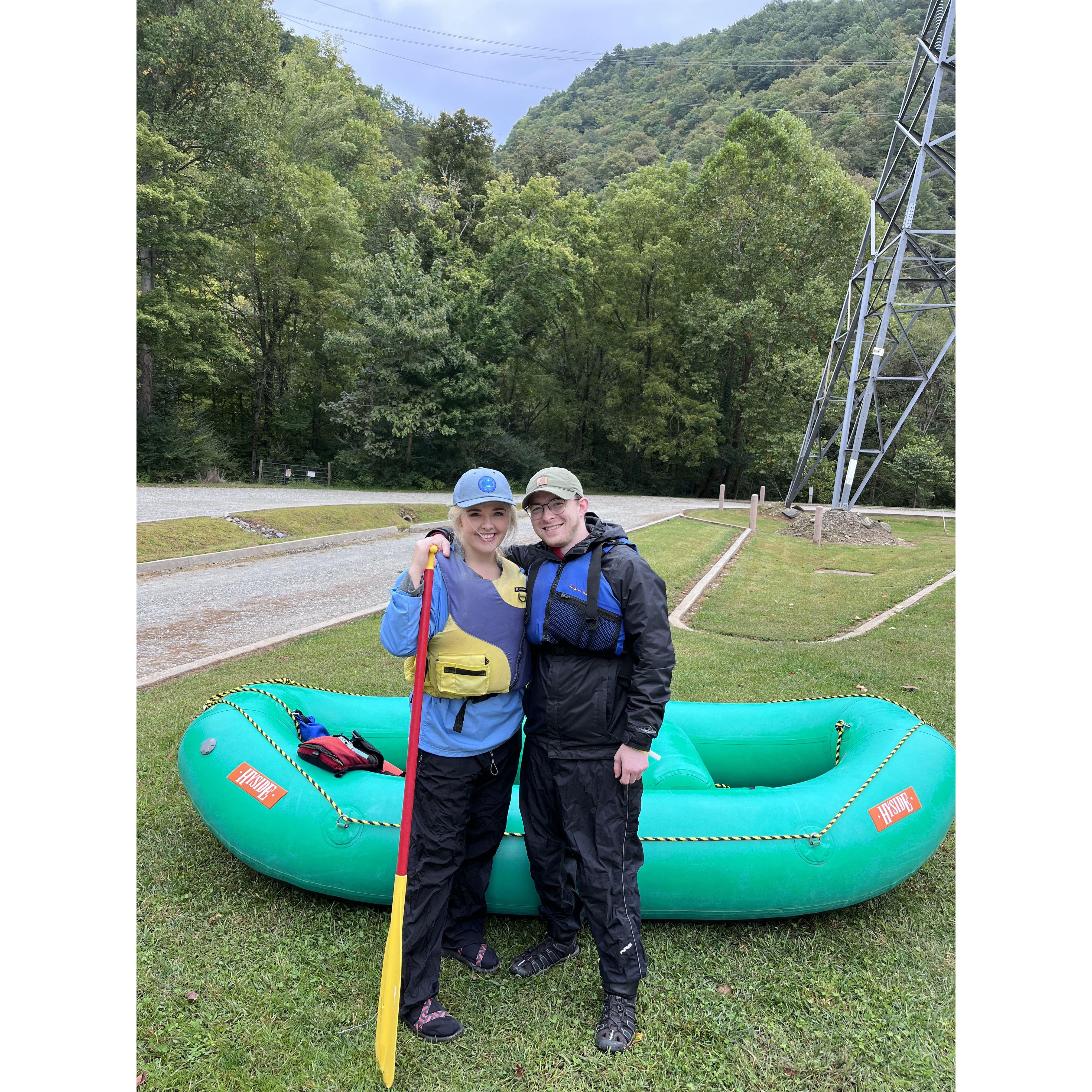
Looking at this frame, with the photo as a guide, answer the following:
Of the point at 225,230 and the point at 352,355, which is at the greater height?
the point at 225,230

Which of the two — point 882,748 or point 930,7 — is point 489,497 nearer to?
point 882,748

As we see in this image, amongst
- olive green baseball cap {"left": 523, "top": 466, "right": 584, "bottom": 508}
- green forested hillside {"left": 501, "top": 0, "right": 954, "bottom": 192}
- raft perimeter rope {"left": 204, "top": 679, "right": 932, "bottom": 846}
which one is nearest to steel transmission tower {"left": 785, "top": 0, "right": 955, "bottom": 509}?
raft perimeter rope {"left": 204, "top": 679, "right": 932, "bottom": 846}

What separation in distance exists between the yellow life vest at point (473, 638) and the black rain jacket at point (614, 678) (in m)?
0.12

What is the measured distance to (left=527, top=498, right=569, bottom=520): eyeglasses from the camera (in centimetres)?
245

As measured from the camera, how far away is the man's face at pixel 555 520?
2451 mm

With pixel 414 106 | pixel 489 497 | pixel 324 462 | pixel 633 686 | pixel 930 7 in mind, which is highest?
pixel 414 106

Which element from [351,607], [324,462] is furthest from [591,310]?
[351,607]

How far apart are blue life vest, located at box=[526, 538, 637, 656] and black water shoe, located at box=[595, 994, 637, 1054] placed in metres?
1.22

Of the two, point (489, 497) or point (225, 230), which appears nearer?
point (489, 497)

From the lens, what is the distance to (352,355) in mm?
29062

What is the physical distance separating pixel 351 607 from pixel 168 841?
545cm

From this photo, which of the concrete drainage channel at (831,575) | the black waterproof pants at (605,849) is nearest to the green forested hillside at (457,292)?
the concrete drainage channel at (831,575)

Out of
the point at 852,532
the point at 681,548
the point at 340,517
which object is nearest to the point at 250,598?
→ the point at 340,517

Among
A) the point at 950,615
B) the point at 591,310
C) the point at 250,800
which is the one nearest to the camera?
the point at 250,800
